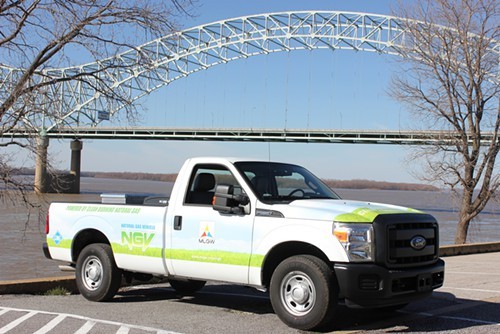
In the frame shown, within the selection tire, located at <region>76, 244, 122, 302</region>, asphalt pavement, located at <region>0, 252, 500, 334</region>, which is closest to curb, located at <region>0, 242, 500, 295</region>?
asphalt pavement, located at <region>0, 252, 500, 334</region>

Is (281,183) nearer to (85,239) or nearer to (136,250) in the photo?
(136,250)

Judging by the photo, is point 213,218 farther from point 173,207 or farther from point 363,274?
point 363,274

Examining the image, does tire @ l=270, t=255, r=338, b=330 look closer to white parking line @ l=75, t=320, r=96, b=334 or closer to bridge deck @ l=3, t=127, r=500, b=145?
white parking line @ l=75, t=320, r=96, b=334

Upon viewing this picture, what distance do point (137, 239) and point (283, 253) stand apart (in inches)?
82.6

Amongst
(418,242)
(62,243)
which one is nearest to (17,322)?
(62,243)

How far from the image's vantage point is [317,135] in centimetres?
7619

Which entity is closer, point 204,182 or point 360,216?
point 360,216

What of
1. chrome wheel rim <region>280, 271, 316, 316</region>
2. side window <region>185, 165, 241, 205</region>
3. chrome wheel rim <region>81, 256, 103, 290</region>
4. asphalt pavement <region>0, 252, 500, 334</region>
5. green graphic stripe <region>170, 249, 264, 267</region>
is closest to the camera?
chrome wheel rim <region>280, 271, 316, 316</region>

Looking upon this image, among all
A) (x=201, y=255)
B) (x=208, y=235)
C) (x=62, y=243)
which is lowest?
(x=62, y=243)

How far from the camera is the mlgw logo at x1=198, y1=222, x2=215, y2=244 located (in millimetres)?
7656

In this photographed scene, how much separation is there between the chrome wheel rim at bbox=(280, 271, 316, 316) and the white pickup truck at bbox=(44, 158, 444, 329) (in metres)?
0.01

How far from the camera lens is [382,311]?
26.0 feet

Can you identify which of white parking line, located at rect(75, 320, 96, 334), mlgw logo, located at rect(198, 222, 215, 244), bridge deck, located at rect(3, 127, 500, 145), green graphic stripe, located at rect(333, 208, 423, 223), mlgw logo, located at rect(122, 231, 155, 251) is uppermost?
bridge deck, located at rect(3, 127, 500, 145)

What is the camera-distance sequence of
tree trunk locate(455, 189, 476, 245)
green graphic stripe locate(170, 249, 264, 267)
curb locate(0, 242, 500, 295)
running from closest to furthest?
1. green graphic stripe locate(170, 249, 264, 267)
2. curb locate(0, 242, 500, 295)
3. tree trunk locate(455, 189, 476, 245)
